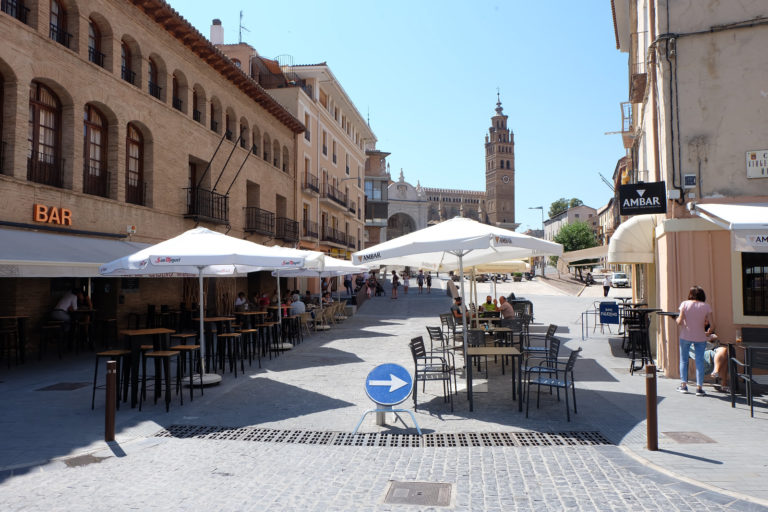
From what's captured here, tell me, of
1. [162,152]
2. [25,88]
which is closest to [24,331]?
[25,88]

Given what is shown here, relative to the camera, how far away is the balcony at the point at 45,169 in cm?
1310

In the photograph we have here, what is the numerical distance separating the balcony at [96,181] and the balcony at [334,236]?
20.6 meters

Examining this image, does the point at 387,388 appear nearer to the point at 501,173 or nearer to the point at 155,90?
the point at 155,90

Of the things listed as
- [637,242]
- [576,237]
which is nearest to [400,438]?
[637,242]

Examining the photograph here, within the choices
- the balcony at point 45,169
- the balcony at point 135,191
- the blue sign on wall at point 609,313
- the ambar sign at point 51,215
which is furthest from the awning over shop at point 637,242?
the balcony at point 135,191

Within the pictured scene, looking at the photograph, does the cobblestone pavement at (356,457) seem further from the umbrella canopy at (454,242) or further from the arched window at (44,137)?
the arched window at (44,137)

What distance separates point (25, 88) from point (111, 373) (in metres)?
9.55

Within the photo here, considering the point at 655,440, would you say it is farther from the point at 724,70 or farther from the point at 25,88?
the point at 25,88

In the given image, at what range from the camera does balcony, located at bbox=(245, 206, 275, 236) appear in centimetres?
2477

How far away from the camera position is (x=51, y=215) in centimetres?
1298

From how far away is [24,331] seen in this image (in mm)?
12828

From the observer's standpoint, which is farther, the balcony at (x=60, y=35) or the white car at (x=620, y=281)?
the white car at (x=620, y=281)

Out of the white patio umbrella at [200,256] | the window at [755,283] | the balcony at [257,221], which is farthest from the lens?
the balcony at [257,221]

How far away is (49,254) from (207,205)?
380 inches
